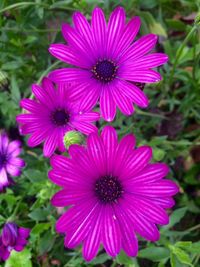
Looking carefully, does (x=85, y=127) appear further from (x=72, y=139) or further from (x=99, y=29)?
(x=99, y=29)

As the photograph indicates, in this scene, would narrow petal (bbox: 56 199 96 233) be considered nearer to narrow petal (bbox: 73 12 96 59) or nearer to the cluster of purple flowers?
the cluster of purple flowers

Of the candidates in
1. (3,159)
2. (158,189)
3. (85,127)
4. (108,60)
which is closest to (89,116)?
(85,127)

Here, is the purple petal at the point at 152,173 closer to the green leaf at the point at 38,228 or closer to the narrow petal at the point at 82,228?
the narrow petal at the point at 82,228

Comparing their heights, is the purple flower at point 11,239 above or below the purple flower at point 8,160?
below

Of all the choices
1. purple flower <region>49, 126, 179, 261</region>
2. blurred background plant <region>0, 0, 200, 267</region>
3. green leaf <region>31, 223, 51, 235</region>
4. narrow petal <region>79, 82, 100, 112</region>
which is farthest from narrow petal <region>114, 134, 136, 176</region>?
green leaf <region>31, 223, 51, 235</region>

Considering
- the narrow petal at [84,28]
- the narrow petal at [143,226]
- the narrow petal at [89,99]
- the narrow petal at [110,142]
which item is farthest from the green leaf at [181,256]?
the narrow petal at [84,28]

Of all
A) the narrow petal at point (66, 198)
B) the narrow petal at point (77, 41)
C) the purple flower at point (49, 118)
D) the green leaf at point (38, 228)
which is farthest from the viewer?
the green leaf at point (38, 228)
